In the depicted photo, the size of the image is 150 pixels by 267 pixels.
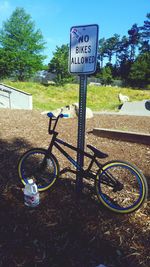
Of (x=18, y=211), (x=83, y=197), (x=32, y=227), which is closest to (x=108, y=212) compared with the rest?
(x=83, y=197)

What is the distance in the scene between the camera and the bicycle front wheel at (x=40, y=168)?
3537mm

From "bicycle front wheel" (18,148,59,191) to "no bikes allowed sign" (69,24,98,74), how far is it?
1.50 m

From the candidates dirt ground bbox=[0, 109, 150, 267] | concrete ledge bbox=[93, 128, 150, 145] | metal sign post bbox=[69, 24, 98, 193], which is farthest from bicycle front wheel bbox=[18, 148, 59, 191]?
concrete ledge bbox=[93, 128, 150, 145]

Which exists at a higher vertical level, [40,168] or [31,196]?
[40,168]

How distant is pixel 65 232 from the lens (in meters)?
2.72

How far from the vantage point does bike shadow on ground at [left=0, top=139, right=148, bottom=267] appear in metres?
2.35

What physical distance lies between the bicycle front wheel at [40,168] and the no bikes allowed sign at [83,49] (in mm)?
1502

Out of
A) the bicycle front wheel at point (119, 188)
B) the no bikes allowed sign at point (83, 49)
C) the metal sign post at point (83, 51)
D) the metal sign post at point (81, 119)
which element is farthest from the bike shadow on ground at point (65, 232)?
the no bikes allowed sign at point (83, 49)

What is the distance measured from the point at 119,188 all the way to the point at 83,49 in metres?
1.84

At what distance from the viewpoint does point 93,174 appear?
3221 millimetres

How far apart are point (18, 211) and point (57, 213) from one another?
1.71 feet

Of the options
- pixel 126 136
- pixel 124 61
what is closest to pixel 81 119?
pixel 126 136

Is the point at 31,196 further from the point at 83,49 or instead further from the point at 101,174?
the point at 83,49

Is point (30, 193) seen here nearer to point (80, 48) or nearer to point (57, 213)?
point (57, 213)
